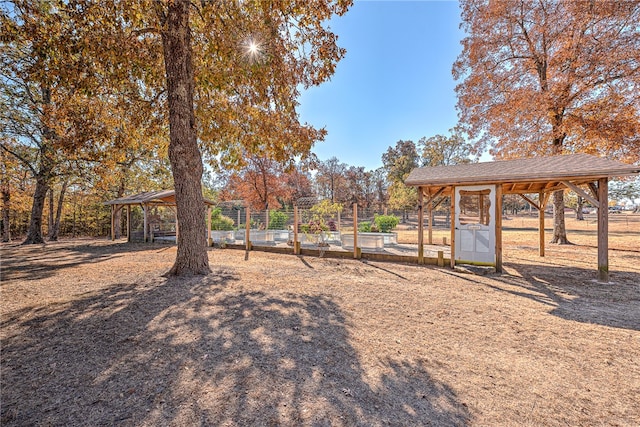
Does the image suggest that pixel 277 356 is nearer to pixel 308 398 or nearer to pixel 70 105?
pixel 308 398

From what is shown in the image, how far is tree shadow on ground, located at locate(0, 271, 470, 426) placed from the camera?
1960 millimetres

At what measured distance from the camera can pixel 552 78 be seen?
10.8 m

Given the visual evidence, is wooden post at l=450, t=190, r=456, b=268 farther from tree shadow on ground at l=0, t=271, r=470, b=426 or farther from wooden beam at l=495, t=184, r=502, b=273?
tree shadow on ground at l=0, t=271, r=470, b=426

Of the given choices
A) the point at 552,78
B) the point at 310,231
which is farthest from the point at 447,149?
the point at 310,231

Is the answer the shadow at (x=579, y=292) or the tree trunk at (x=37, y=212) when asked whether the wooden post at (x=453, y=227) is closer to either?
the shadow at (x=579, y=292)

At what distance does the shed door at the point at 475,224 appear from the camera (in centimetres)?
696

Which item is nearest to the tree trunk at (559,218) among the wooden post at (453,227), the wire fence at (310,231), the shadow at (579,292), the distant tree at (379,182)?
the shadow at (579,292)

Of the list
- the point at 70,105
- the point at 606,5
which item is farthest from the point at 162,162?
the point at 606,5

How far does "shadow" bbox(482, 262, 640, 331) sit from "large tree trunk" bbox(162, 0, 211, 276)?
6.56 meters

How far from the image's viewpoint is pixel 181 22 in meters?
5.55

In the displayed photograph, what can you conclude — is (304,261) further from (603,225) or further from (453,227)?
(603,225)

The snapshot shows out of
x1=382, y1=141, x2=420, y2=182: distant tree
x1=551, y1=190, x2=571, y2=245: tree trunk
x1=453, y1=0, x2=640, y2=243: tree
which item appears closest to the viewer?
x1=453, y1=0, x2=640, y2=243: tree

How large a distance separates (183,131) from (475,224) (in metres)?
7.56

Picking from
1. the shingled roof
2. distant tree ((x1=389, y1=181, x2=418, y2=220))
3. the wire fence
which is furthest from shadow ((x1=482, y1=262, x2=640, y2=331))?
distant tree ((x1=389, y1=181, x2=418, y2=220))
